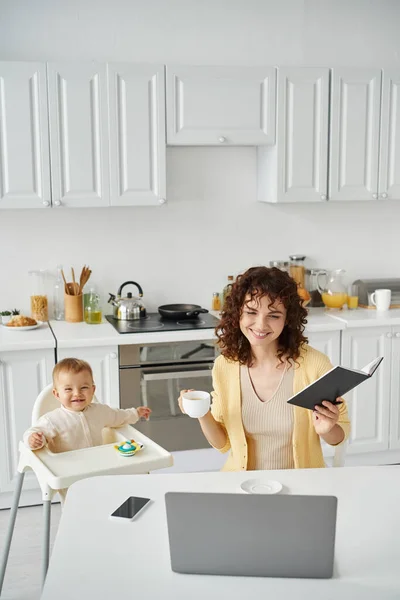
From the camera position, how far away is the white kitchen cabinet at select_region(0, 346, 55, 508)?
3572mm

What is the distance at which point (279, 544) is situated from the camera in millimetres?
1522

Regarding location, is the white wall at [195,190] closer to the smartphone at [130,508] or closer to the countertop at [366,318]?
the countertop at [366,318]

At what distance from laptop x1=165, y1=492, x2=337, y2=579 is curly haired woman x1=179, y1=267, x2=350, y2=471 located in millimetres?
818

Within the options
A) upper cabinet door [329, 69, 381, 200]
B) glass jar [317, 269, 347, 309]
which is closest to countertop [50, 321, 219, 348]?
glass jar [317, 269, 347, 309]

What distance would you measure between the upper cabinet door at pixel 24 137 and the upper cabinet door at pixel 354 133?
1.55m

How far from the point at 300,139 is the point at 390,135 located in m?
0.55

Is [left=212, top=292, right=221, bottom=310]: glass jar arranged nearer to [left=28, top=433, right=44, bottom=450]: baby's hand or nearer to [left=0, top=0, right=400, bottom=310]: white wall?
[left=0, top=0, right=400, bottom=310]: white wall

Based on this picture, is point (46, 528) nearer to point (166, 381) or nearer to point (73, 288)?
point (166, 381)

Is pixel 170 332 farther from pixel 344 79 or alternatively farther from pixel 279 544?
pixel 279 544

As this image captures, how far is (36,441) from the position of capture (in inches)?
92.5

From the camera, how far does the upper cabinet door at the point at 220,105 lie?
379 cm

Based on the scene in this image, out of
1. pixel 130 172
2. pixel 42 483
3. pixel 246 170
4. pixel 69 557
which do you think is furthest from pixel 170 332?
pixel 69 557

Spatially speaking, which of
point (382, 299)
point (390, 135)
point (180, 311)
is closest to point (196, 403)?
point (180, 311)

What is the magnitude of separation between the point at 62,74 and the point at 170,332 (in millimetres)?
1387
